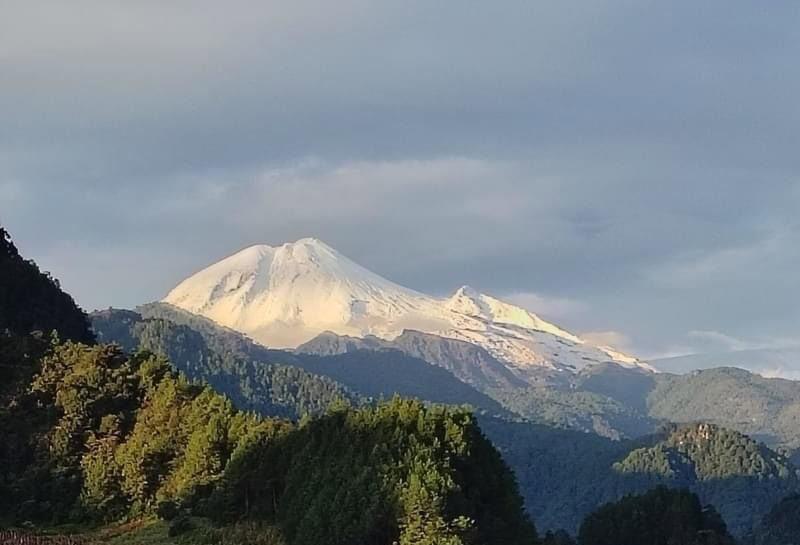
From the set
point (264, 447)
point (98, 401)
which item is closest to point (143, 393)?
point (98, 401)

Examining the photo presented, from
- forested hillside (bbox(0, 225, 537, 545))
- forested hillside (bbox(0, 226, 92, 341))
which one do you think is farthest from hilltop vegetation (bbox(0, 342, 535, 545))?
forested hillside (bbox(0, 226, 92, 341))

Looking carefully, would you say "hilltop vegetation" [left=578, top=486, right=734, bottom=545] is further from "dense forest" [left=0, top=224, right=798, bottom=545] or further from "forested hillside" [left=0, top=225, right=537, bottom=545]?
"forested hillside" [left=0, top=225, right=537, bottom=545]

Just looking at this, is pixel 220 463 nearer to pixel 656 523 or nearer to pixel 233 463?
pixel 233 463

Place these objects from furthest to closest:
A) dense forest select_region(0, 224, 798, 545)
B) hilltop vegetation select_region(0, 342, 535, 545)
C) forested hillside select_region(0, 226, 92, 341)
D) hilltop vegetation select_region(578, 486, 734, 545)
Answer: forested hillside select_region(0, 226, 92, 341) → hilltop vegetation select_region(578, 486, 734, 545) → dense forest select_region(0, 224, 798, 545) → hilltop vegetation select_region(0, 342, 535, 545)

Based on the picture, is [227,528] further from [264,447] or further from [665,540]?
[665,540]

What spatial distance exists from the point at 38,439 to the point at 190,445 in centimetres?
913

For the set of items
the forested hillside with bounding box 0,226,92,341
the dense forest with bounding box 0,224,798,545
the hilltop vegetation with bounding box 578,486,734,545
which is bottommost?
the hilltop vegetation with bounding box 578,486,734,545

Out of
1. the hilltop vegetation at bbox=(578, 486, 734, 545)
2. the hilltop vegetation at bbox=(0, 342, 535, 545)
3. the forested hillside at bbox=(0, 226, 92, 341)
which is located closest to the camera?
the hilltop vegetation at bbox=(0, 342, 535, 545)

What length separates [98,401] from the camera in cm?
4969

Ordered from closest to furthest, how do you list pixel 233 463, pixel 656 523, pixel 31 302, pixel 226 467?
pixel 233 463 < pixel 226 467 < pixel 656 523 < pixel 31 302

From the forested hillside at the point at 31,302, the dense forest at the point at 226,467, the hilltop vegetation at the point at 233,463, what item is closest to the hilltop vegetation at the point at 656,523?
the dense forest at the point at 226,467

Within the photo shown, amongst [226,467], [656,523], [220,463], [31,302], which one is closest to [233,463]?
[226,467]

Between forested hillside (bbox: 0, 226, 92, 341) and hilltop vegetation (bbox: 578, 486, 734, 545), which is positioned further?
forested hillside (bbox: 0, 226, 92, 341)

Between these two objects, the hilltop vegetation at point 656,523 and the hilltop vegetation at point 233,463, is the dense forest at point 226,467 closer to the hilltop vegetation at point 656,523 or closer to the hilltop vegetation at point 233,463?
the hilltop vegetation at point 233,463
